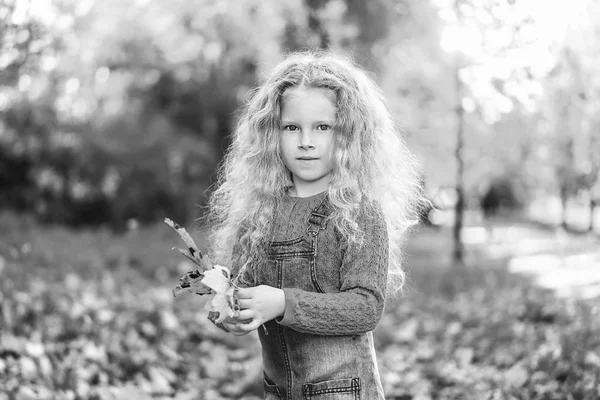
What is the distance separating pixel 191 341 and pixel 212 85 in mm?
6357

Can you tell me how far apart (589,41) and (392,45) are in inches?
119

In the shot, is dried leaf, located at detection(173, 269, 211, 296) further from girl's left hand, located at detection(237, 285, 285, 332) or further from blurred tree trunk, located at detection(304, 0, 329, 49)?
blurred tree trunk, located at detection(304, 0, 329, 49)

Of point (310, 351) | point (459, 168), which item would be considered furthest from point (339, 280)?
point (459, 168)

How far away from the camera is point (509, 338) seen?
492cm

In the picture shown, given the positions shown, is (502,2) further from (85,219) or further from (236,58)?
(85,219)

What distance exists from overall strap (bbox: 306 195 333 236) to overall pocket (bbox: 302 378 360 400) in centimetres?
43

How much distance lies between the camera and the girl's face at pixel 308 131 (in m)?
2.07

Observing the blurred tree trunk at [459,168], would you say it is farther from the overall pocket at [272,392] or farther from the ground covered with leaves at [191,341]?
the overall pocket at [272,392]

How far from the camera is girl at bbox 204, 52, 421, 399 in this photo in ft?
6.20

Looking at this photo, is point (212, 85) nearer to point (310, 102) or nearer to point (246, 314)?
point (310, 102)

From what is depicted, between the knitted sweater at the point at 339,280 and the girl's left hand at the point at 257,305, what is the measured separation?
38 millimetres

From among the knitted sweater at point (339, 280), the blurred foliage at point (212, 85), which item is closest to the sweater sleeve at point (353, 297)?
the knitted sweater at point (339, 280)

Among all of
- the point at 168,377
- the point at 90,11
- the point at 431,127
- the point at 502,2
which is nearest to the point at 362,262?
the point at 502,2

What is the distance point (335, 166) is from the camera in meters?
2.13
